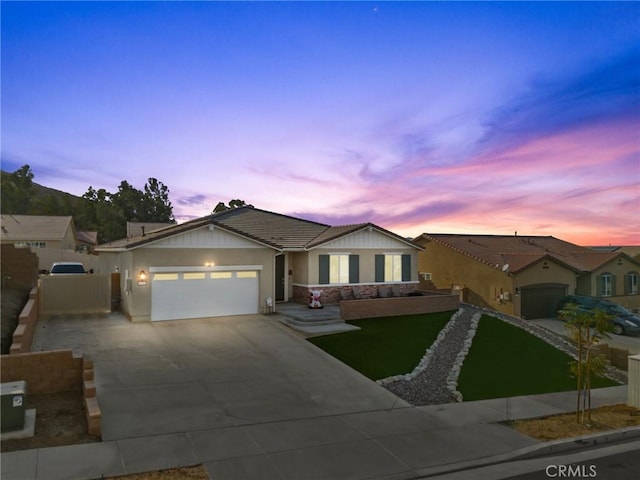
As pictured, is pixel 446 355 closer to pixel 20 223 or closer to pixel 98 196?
pixel 20 223

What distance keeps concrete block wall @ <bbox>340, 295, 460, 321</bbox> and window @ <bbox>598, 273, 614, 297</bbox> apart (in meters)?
16.5

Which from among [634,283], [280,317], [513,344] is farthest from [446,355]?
[634,283]

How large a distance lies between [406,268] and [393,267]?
3.11 feet

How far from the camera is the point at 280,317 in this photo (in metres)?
19.4

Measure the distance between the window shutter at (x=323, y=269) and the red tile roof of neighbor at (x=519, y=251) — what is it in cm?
1308

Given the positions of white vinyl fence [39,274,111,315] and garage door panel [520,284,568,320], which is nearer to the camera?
white vinyl fence [39,274,111,315]

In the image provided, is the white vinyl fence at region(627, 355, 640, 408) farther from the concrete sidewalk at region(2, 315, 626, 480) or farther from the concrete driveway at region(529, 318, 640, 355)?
the concrete driveway at region(529, 318, 640, 355)

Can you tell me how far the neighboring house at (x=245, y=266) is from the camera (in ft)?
58.9

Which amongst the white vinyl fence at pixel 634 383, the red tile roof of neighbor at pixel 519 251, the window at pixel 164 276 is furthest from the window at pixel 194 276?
the red tile roof of neighbor at pixel 519 251

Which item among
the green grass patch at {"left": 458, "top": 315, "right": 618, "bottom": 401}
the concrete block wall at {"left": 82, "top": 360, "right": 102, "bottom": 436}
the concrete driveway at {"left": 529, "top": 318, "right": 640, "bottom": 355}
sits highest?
the concrete block wall at {"left": 82, "top": 360, "right": 102, "bottom": 436}

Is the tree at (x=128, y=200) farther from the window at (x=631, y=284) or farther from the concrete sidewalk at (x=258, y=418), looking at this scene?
the window at (x=631, y=284)

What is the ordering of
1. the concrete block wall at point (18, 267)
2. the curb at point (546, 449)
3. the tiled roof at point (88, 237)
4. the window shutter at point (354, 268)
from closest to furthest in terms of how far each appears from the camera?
1. the curb at point (546, 449)
2. the concrete block wall at point (18, 267)
3. the window shutter at point (354, 268)
4. the tiled roof at point (88, 237)

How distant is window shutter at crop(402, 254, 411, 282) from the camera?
25766 mm

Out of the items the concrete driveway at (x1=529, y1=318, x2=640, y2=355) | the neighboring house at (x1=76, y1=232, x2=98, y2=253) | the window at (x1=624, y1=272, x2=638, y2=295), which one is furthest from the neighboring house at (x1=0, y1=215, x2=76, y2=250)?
the window at (x1=624, y1=272, x2=638, y2=295)
